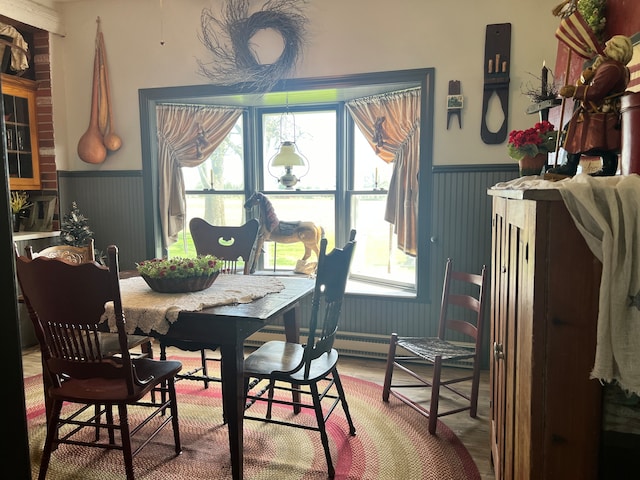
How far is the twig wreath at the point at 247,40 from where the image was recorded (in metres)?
3.55

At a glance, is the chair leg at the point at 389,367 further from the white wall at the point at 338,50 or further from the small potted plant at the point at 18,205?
the small potted plant at the point at 18,205

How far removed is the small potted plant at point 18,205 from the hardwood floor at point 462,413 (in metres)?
1.14

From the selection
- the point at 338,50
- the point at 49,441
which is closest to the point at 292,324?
the point at 49,441

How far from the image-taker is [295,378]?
2.18 meters

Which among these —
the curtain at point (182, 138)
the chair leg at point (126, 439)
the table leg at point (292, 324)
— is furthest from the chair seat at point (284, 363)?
the curtain at point (182, 138)

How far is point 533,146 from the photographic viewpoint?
1.75 m

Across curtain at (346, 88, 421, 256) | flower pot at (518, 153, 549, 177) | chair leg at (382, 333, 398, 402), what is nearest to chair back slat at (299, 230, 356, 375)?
chair leg at (382, 333, 398, 402)

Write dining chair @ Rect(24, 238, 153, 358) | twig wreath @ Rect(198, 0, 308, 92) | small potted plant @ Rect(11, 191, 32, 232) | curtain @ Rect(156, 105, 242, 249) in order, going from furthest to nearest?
curtain @ Rect(156, 105, 242, 249), small potted plant @ Rect(11, 191, 32, 232), twig wreath @ Rect(198, 0, 308, 92), dining chair @ Rect(24, 238, 153, 358)

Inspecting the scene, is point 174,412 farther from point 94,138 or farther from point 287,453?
point 94,138

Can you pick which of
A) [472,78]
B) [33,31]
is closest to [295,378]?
[472,78]

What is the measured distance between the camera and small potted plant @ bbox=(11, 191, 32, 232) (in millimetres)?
4035

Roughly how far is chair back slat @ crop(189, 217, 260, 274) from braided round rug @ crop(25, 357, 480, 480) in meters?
0.98

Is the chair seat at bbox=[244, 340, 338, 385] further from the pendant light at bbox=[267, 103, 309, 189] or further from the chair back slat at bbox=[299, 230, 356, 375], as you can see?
the pendant light at bbox=[267, 103, 309, 189]

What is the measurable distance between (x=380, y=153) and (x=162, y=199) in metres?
1.97
